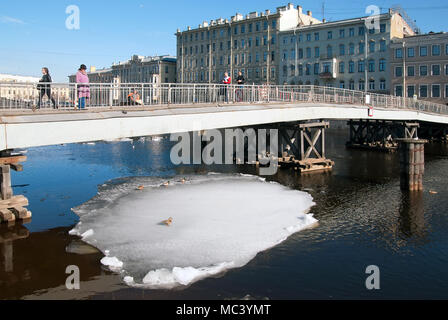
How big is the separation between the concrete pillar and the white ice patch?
5.38m

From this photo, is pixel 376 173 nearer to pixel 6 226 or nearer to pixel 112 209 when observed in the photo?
pixel 112 209

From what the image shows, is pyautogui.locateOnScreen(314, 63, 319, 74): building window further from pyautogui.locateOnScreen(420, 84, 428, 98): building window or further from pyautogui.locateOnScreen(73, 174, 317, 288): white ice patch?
pyautogui.locateOnScreen(73, 174, 317, 288): white ice patch

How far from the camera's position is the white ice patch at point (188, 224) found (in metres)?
10.5

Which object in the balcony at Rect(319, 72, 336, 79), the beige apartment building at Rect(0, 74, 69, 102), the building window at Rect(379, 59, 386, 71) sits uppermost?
the building window at Rect(379, 59, 386, 71)

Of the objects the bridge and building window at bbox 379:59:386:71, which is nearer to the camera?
the bridge

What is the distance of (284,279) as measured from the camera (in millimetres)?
9891

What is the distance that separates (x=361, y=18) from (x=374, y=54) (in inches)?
234

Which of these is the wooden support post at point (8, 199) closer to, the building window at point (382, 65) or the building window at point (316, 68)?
the building window at point (382, 65)

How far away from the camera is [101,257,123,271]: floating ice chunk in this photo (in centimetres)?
1042

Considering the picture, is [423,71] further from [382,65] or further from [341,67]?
[341,67]

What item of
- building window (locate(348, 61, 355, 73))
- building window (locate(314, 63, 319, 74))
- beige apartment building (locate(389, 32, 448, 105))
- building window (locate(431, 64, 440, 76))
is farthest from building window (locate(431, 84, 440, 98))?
building window (locate(314, 63, 319, 74))

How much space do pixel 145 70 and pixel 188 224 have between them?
299ft

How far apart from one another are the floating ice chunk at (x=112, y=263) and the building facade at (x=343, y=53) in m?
59.8
